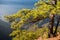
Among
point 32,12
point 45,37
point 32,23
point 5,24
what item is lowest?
point 5,24

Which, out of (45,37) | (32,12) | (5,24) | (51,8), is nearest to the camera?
(51,8)

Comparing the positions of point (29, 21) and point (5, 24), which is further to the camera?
point (5, 24)

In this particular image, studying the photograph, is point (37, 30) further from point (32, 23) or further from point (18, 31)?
point (18, 31)

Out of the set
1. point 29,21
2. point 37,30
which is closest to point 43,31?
point 37,30

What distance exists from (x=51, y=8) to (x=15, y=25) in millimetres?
962

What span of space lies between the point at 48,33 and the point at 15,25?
2.29ft

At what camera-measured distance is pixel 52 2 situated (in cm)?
391

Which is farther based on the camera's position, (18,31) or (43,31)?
(43,31)

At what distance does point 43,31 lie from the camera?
429cm

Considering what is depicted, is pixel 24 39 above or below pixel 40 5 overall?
below

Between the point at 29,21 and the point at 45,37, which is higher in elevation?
the point at 29,21

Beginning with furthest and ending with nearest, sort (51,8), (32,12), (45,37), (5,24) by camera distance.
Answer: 1. (5,24)
2. (45,37)
3. (32,12)
4. (51,8)

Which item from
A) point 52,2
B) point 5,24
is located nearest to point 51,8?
point 52,2

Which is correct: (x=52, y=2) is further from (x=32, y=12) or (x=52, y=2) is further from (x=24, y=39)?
(x=24, y=39)
